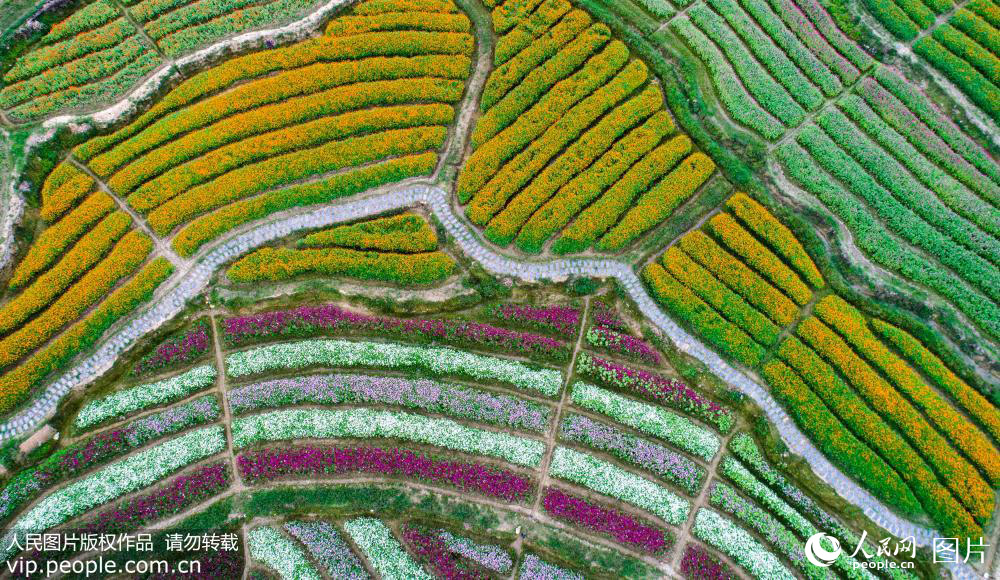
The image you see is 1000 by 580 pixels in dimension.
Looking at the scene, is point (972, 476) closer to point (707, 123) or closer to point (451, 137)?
point (707, 123)

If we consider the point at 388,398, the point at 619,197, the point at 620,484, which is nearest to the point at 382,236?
the point at 388,398

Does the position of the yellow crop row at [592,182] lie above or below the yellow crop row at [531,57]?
below

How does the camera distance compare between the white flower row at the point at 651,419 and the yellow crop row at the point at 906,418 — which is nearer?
the yellow crop row at the point at 906,418

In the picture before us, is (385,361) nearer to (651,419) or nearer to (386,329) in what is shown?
(386,329)

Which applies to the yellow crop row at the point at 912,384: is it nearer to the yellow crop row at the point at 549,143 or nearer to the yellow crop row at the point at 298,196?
the yellow crop row at the point at 549,143

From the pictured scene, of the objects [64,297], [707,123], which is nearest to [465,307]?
[707,123]

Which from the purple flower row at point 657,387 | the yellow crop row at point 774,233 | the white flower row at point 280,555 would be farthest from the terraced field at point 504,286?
the purple flower row at point 657,387
